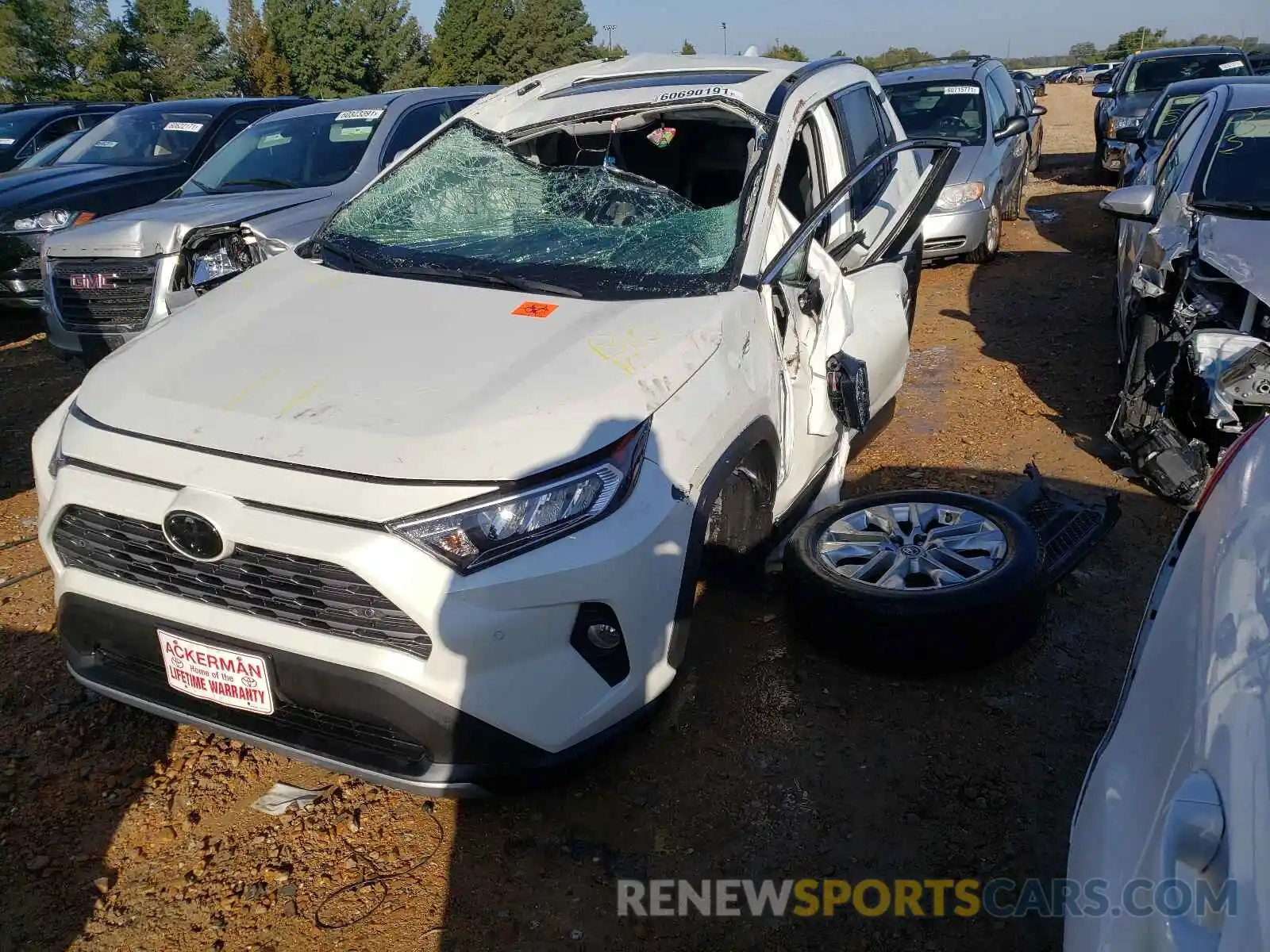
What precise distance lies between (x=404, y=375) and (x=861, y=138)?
2806 mm

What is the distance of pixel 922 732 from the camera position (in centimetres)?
304

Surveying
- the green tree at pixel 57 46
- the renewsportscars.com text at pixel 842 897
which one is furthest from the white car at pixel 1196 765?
the green tree at pixel 57 46

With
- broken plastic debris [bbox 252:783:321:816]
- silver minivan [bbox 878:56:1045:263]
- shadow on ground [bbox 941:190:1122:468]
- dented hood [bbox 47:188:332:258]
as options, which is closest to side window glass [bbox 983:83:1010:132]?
silver minivan [bbox 878:56:1045:263]

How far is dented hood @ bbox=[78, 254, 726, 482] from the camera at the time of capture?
7.74ft

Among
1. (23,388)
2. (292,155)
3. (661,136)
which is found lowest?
(23,388)

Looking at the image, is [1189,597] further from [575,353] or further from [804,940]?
[575,353]

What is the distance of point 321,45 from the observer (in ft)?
177

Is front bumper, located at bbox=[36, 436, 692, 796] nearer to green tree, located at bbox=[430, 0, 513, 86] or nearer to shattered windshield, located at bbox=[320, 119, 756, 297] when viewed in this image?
shattered windshield, located at bbox=[320, 119, 756, 297]

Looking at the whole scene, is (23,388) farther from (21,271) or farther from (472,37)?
(472,37)

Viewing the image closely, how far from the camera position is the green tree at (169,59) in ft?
147

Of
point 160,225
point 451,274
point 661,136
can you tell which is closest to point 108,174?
point 160,225

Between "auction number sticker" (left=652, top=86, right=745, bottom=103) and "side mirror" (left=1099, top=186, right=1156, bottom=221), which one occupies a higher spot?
"auction number sticker" (left=652, top=86, right=745, bottom=103)

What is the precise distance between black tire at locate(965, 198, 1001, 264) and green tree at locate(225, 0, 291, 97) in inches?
1495

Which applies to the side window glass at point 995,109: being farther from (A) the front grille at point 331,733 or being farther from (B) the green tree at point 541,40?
(B) the green tree at point 541,40
